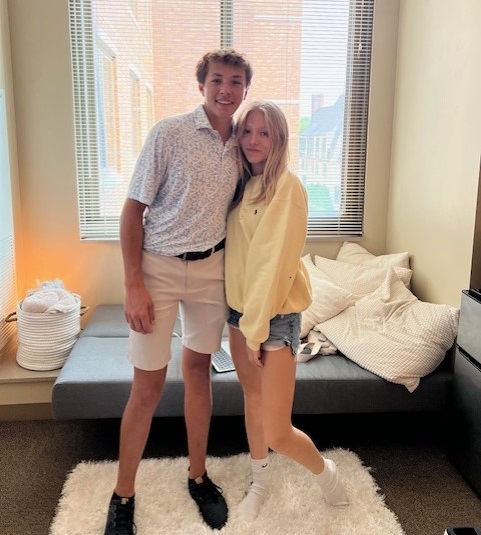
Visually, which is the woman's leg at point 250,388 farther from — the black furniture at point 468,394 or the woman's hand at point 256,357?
the black furniture at point 468,394

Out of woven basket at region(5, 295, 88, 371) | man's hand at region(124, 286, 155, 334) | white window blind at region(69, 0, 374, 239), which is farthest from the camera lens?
white window blind at region(69, 0, 374, 239)

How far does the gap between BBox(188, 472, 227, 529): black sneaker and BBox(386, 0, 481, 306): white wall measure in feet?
4.23

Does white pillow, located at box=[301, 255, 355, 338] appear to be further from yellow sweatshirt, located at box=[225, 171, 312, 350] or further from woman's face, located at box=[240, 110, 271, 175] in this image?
woman's face, located at box=[240, 110, 271, 175]

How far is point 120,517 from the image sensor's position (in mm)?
1720

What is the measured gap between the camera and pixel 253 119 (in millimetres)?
1545

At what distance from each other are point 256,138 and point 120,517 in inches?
50.7

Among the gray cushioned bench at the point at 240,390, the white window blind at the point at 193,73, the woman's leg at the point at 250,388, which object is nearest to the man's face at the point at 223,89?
the woman's leg at the point at 250,388

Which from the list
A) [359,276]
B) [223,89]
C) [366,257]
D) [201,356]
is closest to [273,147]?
[223,89]

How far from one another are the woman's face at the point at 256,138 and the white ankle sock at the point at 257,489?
1.04 metres

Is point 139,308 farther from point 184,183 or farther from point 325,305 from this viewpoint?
point 325,305

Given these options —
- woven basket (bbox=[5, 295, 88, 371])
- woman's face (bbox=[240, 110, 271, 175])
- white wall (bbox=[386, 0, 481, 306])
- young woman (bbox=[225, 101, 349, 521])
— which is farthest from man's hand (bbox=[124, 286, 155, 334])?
white wall (bbox=[386, 0, 481, 306])

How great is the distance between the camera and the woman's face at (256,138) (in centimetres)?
153

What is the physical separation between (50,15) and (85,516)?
2.44m

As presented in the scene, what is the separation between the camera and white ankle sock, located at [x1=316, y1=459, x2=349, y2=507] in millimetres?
1816
